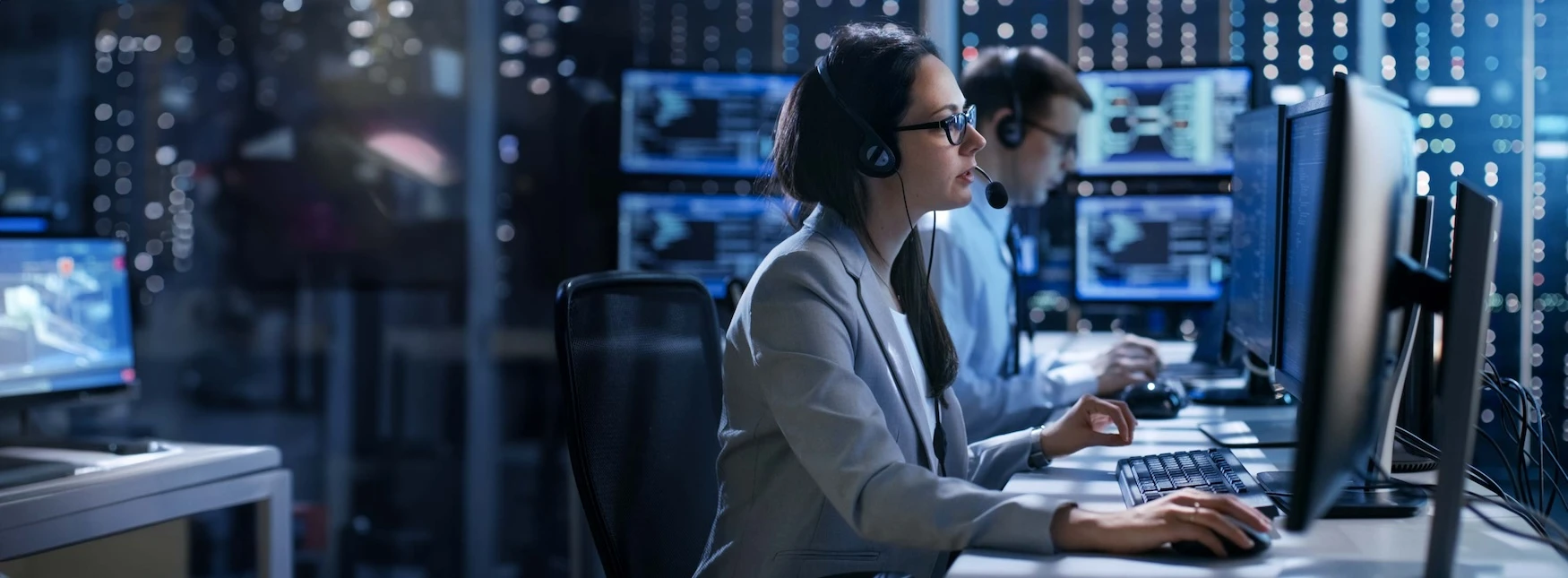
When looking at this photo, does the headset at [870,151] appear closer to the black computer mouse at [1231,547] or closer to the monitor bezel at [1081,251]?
the black computer mouse at [1231,547]

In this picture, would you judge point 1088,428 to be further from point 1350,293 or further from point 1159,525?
point 1350,293

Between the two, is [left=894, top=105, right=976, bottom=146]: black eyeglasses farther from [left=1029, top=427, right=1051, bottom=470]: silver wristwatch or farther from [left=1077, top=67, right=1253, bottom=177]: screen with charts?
[left=1077, top=67, right=1253, bottom=177]: screen with charts

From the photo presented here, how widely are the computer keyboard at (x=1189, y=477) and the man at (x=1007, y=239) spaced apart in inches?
23.0

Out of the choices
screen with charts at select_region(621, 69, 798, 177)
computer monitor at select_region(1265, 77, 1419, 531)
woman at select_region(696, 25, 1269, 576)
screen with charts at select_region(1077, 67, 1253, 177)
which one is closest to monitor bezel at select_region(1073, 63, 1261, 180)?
screen with charts at select_region(1077, 67, 1253, 177)

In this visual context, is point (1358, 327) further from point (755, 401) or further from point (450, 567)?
point (450, 567)

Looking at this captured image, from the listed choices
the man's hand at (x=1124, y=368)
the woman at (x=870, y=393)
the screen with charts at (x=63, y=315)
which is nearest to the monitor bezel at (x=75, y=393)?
the screen with charts at (x=63, y=315)

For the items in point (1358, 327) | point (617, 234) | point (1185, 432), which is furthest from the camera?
point (617, 234)

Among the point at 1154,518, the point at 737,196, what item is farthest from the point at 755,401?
the point at 737,196

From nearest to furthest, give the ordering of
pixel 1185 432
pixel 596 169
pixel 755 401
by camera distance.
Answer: pixel 755 401
pixel 1185 432
pixel 596 169

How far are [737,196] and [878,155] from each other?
169cm

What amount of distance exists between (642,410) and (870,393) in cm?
42

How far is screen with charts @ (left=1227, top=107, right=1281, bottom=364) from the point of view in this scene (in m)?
1.52

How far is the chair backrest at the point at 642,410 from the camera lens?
1.40 m

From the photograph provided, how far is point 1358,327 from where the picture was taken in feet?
2.76
